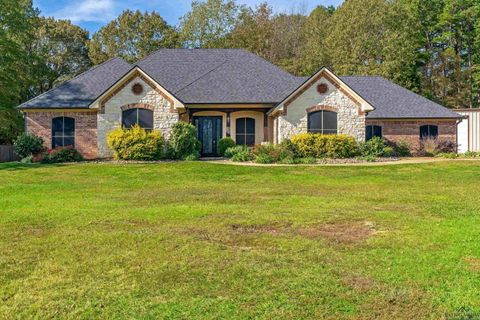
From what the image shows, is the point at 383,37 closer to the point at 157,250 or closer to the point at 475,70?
the point at 475,70

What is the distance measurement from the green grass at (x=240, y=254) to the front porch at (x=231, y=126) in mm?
13637

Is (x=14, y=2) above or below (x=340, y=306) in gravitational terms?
above

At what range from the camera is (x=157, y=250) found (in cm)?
604

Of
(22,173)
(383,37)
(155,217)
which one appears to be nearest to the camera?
(155,217)

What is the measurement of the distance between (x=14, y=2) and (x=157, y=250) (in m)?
28.5

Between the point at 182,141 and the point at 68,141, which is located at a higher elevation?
the point at 68,141

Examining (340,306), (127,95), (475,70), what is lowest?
(340,306)

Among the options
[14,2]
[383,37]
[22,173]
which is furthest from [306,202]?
[383,37]

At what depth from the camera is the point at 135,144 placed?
21.5 m

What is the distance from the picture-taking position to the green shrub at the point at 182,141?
22234 mm

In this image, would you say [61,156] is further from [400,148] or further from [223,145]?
[400,148]

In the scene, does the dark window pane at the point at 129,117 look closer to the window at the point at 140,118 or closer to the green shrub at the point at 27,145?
the window at the point at 140,118

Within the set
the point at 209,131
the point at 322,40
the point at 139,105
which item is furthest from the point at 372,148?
the point at 322,40

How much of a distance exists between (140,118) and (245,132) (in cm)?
604
